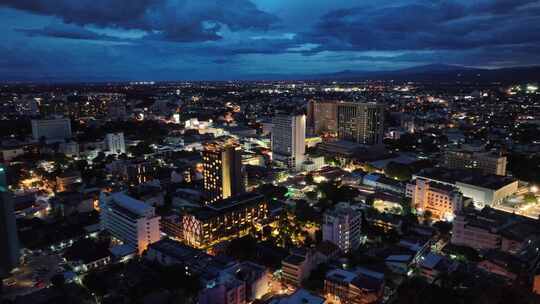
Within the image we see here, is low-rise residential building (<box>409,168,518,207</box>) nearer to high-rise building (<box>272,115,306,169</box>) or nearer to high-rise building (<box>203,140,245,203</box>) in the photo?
high-rise building (<box>272,115,306,169</box>)

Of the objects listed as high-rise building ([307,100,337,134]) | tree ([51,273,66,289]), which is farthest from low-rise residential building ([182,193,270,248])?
high-rise building ([307,100,337,134])

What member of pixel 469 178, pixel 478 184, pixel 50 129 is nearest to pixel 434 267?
pixel 478 184

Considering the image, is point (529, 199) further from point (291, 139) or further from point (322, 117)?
point (322, 117)

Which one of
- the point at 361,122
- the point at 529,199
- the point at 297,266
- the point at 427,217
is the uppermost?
the point at 361,122

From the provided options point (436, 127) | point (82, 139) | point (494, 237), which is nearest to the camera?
point (494, 237)

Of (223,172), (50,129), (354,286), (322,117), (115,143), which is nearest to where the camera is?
(354,286)

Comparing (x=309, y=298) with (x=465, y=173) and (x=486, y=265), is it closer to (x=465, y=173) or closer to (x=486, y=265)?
(x=486, y=265)

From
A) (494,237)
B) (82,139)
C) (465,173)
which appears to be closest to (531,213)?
(465,173)
